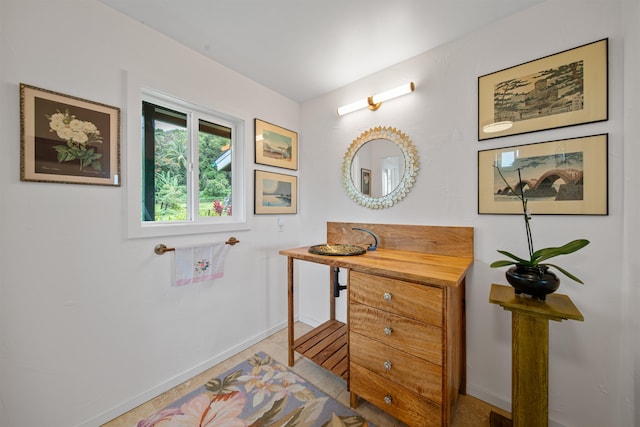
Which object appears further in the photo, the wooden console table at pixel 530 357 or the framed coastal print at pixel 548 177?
the framed coastal print at pixel 548 177

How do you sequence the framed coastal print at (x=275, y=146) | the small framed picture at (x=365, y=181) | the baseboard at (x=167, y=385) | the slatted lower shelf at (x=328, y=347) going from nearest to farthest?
the baseboard at (x=167, y=385), the slatted lower shelf at (x=328, y=347), the small framed picture at (x=365, y=181), the framed coastal print at (x=275, y=146)

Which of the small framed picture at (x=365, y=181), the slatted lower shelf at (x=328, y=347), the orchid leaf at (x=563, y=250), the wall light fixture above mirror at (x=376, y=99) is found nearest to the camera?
the orchid leaf at (x=563, y=250)

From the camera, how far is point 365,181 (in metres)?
1.99

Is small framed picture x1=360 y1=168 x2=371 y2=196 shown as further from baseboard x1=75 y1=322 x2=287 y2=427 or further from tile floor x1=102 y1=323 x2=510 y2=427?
baseboard x1=75 y1=322 x2=287 y2=427

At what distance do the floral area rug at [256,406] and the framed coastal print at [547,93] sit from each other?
1924 mm

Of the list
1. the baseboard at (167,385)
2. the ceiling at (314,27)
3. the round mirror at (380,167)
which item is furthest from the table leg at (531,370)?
the baseboard at (167,385)

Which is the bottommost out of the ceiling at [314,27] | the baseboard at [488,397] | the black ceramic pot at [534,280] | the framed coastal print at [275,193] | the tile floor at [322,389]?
the tile floor at [322,389]

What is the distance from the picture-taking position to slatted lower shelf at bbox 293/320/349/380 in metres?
1.57

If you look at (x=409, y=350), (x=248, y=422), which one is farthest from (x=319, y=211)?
(x=248, y=422)

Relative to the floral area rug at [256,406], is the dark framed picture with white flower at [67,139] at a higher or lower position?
higher

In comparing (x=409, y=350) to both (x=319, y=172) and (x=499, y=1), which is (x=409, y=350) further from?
(x=499, y=1)

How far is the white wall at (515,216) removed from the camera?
1130 millimetres

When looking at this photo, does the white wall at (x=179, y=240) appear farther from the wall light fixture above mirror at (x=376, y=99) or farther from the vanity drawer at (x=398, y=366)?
the vanity drawer at (x=398, y=366)

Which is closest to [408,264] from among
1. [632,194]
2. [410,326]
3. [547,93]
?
[410,326]
